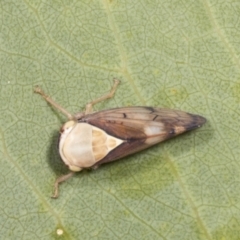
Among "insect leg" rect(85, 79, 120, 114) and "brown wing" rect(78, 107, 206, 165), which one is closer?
"brown wing" rect(78, 107, 206, 165)

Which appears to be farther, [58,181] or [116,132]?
[58,181]

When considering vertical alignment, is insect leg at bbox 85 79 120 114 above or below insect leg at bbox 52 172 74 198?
above

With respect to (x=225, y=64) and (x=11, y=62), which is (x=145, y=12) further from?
(x=11, y=62)

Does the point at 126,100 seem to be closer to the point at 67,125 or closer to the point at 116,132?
the point at 116,132

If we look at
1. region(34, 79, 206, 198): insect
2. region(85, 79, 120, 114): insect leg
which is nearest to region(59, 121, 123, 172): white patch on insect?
region(34, 79, 206, 198): insect

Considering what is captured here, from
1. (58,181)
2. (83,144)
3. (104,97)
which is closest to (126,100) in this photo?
(104,97)

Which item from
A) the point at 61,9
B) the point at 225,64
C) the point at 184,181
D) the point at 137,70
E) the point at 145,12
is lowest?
the point at 184,181

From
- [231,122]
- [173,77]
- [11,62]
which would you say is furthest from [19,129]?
[231,122]

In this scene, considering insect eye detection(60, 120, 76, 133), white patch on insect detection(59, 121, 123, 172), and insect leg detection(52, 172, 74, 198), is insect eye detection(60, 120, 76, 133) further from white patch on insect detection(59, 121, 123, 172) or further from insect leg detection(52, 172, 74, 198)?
insect leg detection(52, 172, 74, 198)
